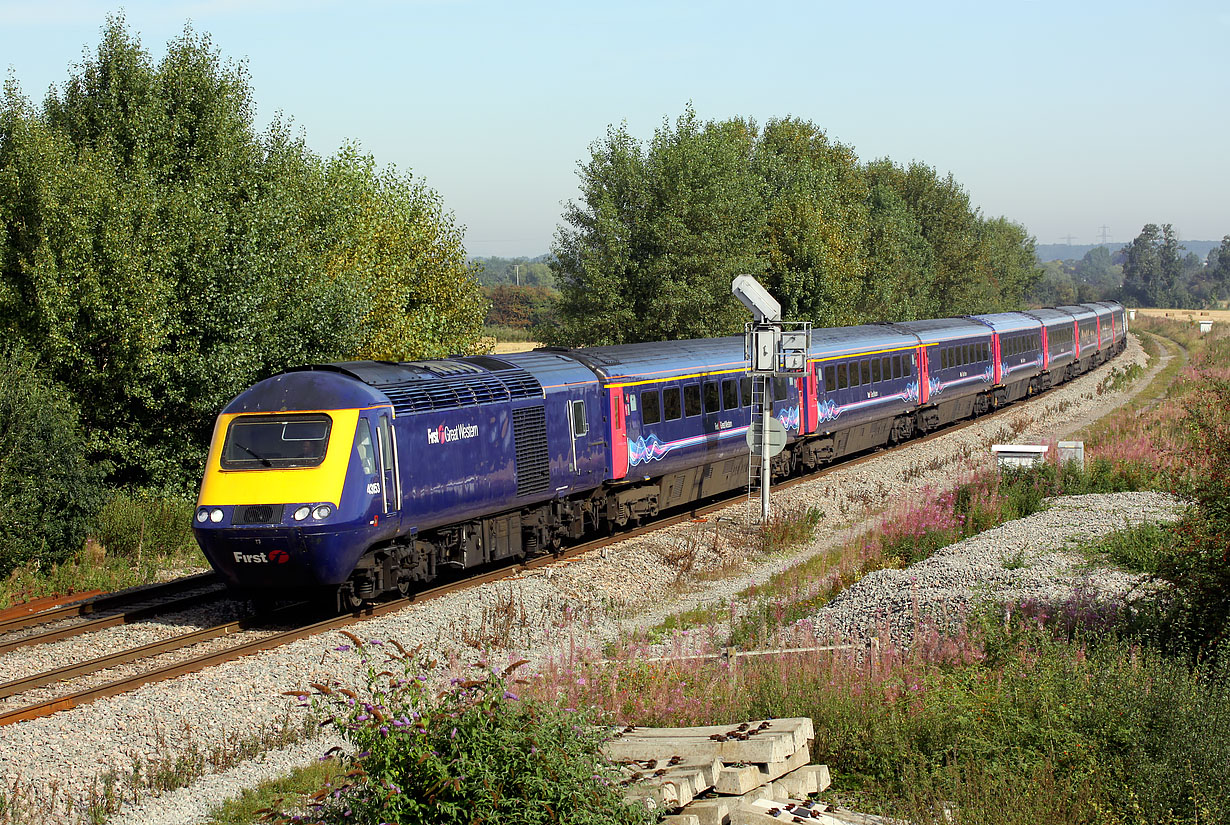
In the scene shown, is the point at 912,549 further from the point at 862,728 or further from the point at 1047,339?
the point at 1047,339

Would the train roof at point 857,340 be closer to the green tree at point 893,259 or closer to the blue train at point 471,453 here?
the blue train at point 471,453

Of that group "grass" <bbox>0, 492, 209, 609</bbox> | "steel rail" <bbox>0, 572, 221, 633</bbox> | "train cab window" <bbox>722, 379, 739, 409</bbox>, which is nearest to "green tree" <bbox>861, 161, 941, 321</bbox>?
"train cab window" <bbox>722, 379, 739, 409</bbox>

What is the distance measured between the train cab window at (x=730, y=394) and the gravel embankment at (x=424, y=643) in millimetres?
2333

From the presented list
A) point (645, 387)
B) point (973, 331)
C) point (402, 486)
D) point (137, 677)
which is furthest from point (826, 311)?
point (137, 677)

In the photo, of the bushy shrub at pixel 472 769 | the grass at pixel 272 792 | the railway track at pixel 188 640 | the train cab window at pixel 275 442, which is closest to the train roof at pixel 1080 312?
the railway track at pixel 188 640

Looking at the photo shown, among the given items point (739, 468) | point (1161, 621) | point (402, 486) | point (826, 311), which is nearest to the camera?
point (1161, 621)

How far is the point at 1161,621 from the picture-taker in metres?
11.3

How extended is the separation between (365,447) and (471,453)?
221 centimetres

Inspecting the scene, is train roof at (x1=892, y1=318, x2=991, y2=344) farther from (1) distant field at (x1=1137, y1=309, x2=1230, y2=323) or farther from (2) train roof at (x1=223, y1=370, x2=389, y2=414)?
(1) distant field at (x1=1137, y1=309, x2=1230, y2=323)

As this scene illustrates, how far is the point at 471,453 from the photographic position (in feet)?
53.1

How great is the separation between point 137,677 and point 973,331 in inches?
1275

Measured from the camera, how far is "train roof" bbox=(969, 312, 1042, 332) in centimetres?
4130

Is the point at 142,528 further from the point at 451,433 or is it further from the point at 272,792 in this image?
the point at 272,792

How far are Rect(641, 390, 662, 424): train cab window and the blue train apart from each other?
0.18ft
